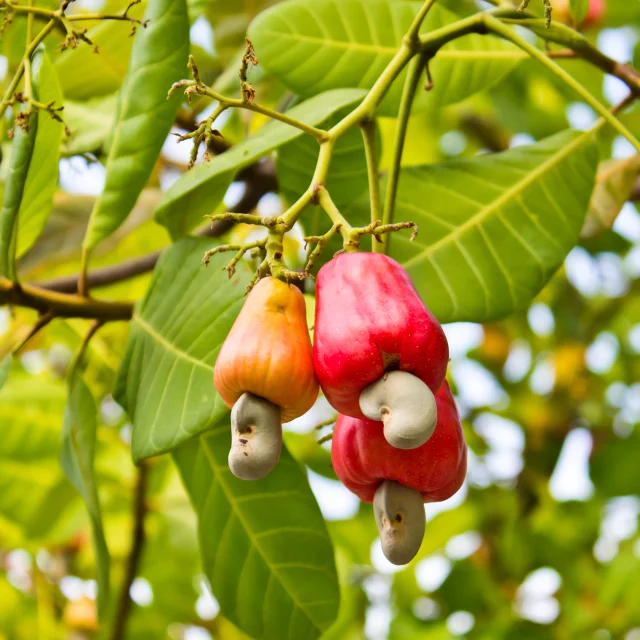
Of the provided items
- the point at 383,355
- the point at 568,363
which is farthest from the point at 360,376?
the point at 568,363

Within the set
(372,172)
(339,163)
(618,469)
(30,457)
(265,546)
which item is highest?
(372,172)

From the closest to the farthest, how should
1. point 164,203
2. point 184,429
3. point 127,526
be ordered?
point 184,429 → point 164,203 → point 127,526

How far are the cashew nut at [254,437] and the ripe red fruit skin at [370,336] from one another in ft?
0.20

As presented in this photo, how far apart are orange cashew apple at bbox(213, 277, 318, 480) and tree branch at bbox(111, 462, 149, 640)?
4.26ft

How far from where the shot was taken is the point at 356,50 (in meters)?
1.43

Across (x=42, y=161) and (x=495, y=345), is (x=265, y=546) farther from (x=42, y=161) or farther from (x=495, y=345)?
(x=495, y=345)

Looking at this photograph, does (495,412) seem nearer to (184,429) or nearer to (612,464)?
(612,464)

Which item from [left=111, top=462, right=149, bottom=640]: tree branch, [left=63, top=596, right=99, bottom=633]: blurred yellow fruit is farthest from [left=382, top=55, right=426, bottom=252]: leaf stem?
[left=63, top=596, right=99, bottom=633]: blurred yellow fruit

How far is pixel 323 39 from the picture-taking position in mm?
1409

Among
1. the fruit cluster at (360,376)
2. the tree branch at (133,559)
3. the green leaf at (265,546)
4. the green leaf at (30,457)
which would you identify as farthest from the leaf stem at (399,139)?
the green leaf at (30,457)

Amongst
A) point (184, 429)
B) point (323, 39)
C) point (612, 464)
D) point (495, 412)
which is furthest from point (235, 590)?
point (495, 412)

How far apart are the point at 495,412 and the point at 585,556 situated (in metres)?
0.61

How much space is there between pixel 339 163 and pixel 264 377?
59cm

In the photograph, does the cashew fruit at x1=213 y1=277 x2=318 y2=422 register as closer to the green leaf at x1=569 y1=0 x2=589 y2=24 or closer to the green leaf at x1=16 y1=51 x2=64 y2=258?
the green leaf at x1=16 y1=51 x2=64 y2=258
